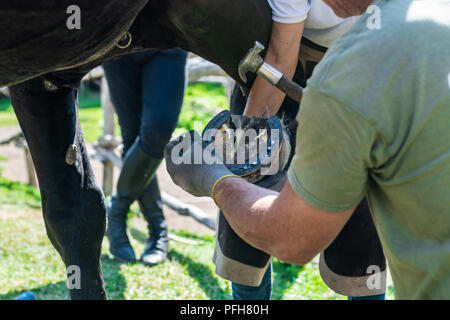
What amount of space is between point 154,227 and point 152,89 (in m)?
0.73

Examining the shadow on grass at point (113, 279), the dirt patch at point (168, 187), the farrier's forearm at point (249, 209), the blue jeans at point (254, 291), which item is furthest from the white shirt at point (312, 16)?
the dirt patch at point (168, 187)

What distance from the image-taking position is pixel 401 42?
958 millimetres

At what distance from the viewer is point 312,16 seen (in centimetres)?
163

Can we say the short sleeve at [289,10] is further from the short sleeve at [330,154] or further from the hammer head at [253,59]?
the short sleeve at [330,154]

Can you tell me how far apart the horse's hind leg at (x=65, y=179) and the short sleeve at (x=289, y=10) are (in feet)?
2.05

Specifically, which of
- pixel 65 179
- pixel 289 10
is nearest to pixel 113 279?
pixel 65 179

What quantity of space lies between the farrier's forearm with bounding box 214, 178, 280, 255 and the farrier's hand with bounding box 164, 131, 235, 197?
39mm

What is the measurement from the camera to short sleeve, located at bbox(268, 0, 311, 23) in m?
1.58

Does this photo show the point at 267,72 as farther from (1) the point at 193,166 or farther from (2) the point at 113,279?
(2) the point at 113,279

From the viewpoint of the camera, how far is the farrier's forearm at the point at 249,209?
113 cm

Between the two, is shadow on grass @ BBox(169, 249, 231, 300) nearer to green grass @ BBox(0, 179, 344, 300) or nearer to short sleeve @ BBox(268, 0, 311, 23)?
green grass @ BBox(0, 179, 344, 300)
